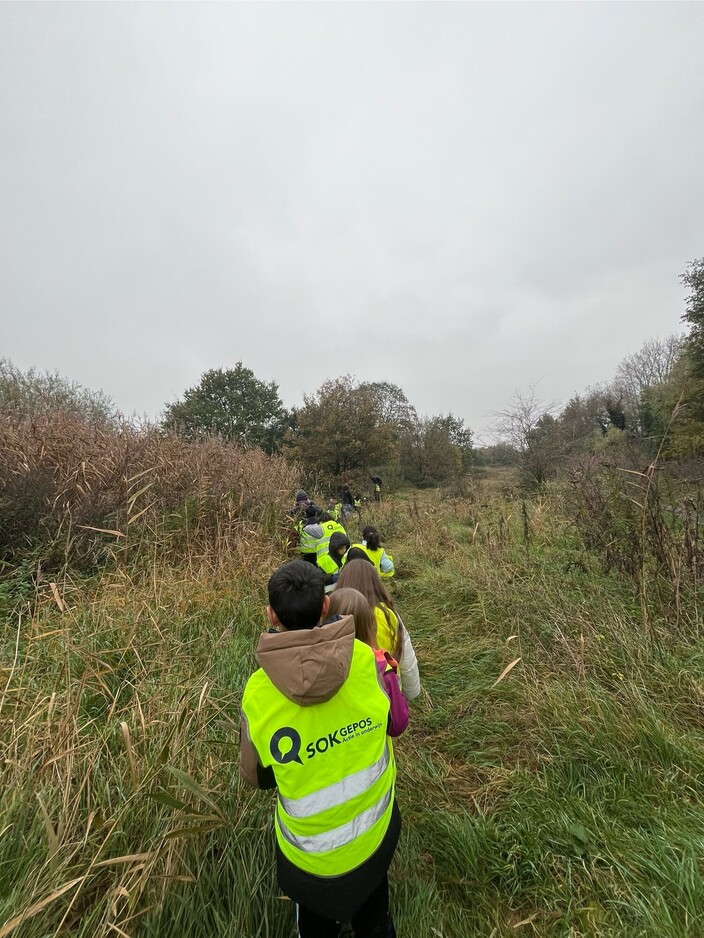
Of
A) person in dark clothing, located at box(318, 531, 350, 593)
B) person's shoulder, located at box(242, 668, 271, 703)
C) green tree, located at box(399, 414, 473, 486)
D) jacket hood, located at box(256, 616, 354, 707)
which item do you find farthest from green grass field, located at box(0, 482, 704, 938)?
green tree, located at box(399, 414, 473, 486)

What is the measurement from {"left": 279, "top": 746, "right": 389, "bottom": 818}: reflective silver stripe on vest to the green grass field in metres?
0.49

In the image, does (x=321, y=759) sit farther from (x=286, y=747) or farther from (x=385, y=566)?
(x=385, y=566)

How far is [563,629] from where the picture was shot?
3291 millimetres

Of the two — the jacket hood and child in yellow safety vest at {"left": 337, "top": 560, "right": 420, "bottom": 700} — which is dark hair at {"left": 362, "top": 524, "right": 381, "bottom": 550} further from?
the jacket hood

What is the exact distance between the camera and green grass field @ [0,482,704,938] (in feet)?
4.68

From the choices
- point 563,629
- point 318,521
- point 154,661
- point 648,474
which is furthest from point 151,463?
point 648,474

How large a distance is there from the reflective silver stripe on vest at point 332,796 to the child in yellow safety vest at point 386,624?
101cm

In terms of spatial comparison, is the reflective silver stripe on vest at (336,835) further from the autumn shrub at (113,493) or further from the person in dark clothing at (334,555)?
the person in dark clothing at (334,555)

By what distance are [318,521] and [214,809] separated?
5.00 meters

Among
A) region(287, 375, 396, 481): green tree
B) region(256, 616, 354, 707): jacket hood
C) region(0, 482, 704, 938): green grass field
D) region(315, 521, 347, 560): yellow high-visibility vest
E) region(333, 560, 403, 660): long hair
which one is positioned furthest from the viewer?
region(287, 375, 396, 481): green tree

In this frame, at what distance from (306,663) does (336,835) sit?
607mm

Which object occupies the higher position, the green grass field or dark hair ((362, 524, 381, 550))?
dark hair ((362, 524, 381, 550))

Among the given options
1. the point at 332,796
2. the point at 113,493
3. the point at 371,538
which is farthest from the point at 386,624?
the point at 113,493

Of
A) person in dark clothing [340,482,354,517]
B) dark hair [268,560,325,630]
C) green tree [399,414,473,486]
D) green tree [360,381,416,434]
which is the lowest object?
dark hair [268,560,325,630]
